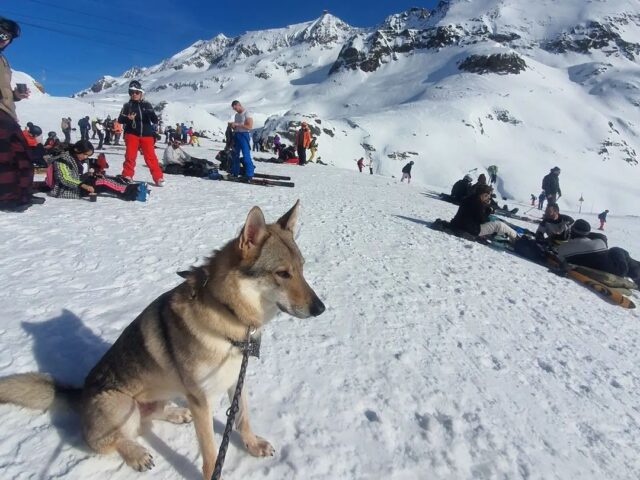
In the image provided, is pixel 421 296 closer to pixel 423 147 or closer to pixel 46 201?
pixel 46 201

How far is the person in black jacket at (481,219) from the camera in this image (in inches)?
379

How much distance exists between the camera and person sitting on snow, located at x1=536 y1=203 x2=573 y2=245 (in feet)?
29.7

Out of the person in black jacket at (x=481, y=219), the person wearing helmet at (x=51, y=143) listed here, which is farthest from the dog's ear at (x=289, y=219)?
the person wearing helmet at (x=51, y=143)

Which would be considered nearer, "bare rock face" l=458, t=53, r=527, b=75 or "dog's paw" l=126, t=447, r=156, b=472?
"dog's paw" l=126, t=447, r=156, b=472

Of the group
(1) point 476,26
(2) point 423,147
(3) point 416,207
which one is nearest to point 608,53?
(1) point 476,26

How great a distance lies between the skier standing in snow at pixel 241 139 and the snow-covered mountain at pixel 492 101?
6048cm

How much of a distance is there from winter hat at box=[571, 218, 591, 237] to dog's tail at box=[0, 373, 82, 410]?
959 cm

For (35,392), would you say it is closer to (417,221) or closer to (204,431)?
(204,431)

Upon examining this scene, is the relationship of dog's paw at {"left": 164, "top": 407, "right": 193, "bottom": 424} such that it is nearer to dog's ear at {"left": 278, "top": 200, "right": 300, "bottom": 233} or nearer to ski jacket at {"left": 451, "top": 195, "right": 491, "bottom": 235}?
dog's ear at {"left": 278, "top": 200, "right": 300, "bottom": 233}

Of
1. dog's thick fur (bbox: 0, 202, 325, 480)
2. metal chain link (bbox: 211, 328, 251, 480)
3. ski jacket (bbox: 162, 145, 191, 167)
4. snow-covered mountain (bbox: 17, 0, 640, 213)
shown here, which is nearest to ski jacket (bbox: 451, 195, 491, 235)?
dog's thick fur (bbox: 0, 202, 325, 480)

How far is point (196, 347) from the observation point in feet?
8.20

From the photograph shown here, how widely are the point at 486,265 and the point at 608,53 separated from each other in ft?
657

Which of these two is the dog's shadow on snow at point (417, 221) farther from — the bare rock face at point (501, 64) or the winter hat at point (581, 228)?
the bare rock face at point (501, 64)

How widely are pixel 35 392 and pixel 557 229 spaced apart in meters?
10.4
